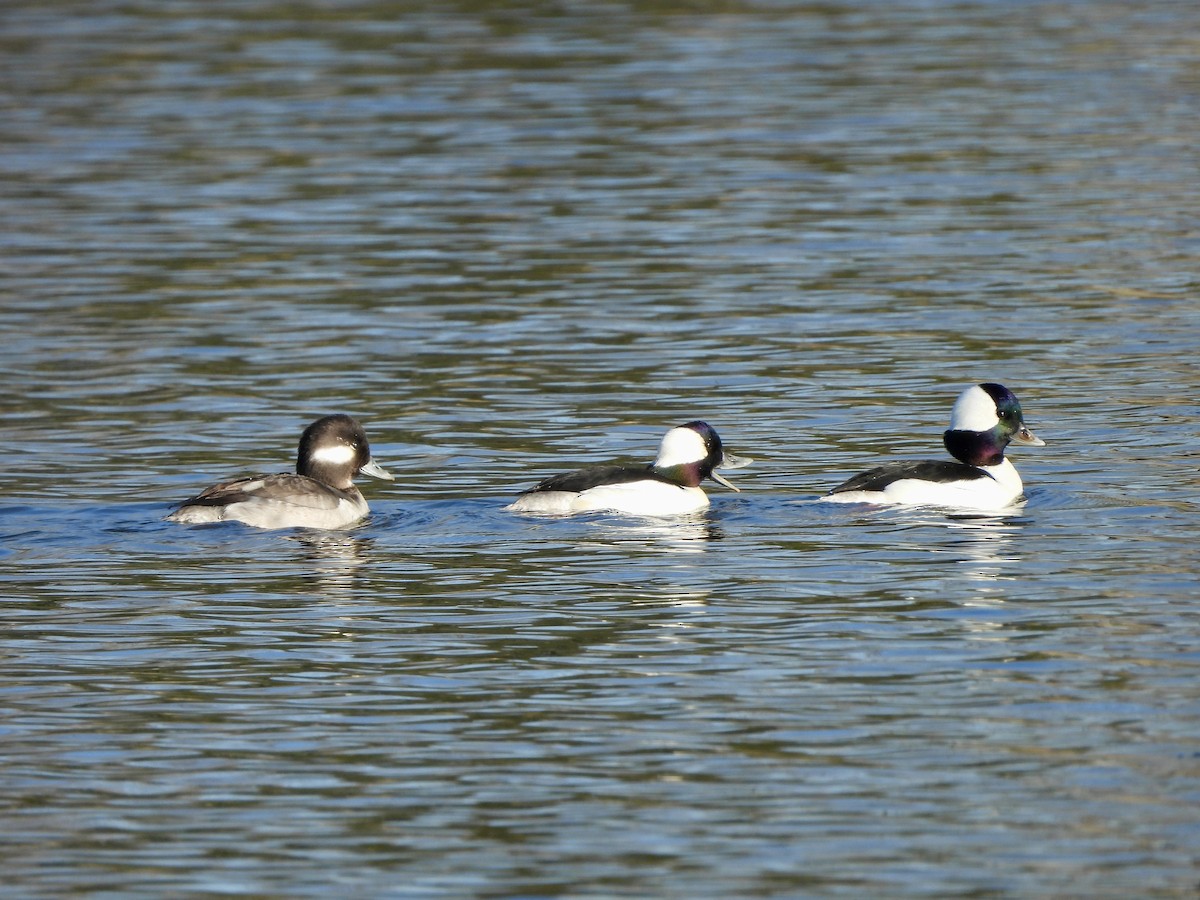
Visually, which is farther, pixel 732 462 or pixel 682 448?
pixel 732 462

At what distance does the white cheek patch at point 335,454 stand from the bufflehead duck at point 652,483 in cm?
125

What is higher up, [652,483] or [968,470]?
[968,470]

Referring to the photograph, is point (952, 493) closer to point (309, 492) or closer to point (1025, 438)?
point (1025, 438)

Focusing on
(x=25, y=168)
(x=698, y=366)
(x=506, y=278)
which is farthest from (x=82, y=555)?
(x=25, y=168)

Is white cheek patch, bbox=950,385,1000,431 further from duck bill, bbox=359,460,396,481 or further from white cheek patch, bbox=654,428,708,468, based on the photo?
duck bill, bbox=359,460,396,481

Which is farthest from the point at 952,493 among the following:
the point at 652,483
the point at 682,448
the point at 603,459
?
the point at 603,459

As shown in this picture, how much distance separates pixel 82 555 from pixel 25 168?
17962 millimetres

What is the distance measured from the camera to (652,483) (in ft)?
46.6

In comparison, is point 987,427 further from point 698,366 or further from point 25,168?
point 25,168

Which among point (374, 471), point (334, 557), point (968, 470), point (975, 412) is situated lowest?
point (334, 557)

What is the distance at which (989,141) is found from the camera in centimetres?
2873

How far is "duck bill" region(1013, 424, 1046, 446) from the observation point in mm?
15031

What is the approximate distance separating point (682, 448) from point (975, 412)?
2.02 m

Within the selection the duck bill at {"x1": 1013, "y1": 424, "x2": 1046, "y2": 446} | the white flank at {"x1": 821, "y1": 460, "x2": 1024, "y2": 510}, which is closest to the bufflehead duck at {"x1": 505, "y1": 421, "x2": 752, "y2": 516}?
the white flank at {"x1": 821, "y1": 460, "x2": 1024, "y2": 510}
